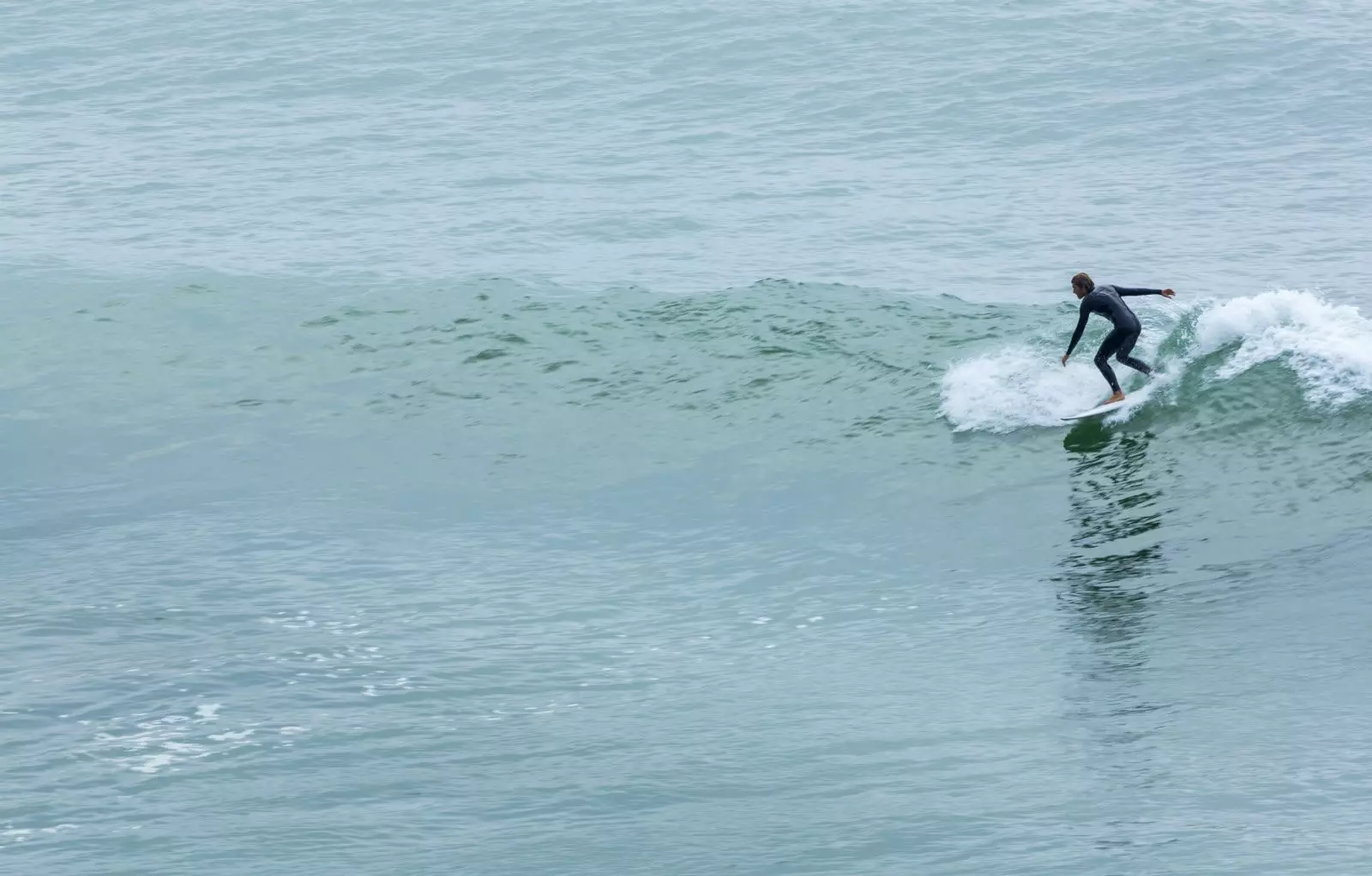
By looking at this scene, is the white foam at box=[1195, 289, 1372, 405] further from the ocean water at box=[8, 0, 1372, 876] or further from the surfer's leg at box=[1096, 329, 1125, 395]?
the surfer's leg at box=[1096, 329, 1125, 395]

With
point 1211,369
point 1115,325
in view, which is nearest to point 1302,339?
point 1211,369

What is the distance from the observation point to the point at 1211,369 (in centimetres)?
1988

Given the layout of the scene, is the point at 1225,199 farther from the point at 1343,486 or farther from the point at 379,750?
the point at 379,750

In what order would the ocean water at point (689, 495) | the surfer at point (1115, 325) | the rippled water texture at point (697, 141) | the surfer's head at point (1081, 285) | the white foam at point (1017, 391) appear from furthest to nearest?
the rippled water texture at point (697, 141)
the white foam at point (1017, 391)
the surfer at point (1115, 325)
the surfer's head at point (1081, 285)
the ocean water at point (689, 495)

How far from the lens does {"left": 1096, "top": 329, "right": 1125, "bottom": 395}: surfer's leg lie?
63.6ft

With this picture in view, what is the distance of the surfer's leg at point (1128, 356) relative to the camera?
63.6 feet

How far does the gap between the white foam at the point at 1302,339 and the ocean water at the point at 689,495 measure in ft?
0.19

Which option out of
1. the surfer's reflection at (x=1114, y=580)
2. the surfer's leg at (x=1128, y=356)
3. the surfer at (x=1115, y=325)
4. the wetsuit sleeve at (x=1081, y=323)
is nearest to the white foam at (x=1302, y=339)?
the surfer's leg at (x=1128, y=356)

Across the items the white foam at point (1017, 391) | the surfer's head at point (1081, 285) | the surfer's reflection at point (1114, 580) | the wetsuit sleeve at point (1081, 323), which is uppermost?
the surfer's head at point (1081, 285)

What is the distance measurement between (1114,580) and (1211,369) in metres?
5.30

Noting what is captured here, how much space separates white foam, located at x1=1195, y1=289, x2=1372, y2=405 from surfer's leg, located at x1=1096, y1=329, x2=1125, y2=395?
1.36 meters

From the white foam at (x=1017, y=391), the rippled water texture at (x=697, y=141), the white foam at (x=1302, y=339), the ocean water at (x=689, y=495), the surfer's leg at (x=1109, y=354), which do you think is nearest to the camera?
the ocean water at (x=689, y=495)

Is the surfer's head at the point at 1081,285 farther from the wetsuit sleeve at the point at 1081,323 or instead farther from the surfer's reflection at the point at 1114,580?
the surfer's reflection at the point at 1114,580

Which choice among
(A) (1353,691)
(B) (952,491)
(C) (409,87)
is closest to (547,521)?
(B) (952,491)
